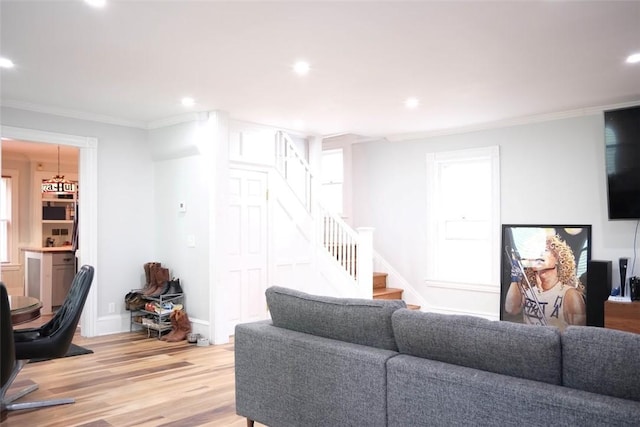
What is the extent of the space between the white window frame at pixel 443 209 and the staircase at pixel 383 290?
1.40ft

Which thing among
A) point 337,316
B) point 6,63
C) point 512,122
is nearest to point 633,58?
point 512,122

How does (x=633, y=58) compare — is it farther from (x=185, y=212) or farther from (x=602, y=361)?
(x=185, y=212)

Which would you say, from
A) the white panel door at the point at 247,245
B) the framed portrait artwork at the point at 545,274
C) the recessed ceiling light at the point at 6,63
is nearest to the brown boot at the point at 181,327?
the white panel door at the point at 247,245

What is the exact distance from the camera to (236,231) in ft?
19.2

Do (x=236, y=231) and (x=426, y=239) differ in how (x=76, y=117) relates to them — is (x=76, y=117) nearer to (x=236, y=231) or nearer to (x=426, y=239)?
(x=236, y=231)

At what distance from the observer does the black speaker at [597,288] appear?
498 centimetres

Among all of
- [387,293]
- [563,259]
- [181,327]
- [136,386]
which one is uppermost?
[563,259]

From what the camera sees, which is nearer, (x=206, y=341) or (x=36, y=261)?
(x=206, y=341)

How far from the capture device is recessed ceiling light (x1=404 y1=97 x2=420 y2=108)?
504 centimetres

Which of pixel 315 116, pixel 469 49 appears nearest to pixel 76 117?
pixel 315 116

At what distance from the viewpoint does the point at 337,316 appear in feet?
8.28

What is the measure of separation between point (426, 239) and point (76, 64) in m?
4.72

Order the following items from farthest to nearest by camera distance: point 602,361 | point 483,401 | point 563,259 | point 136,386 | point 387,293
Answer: point 387,293 → point 563,259 → point 136,386 → point 483,401 → point 602,361

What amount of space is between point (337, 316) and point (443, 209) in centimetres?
460
